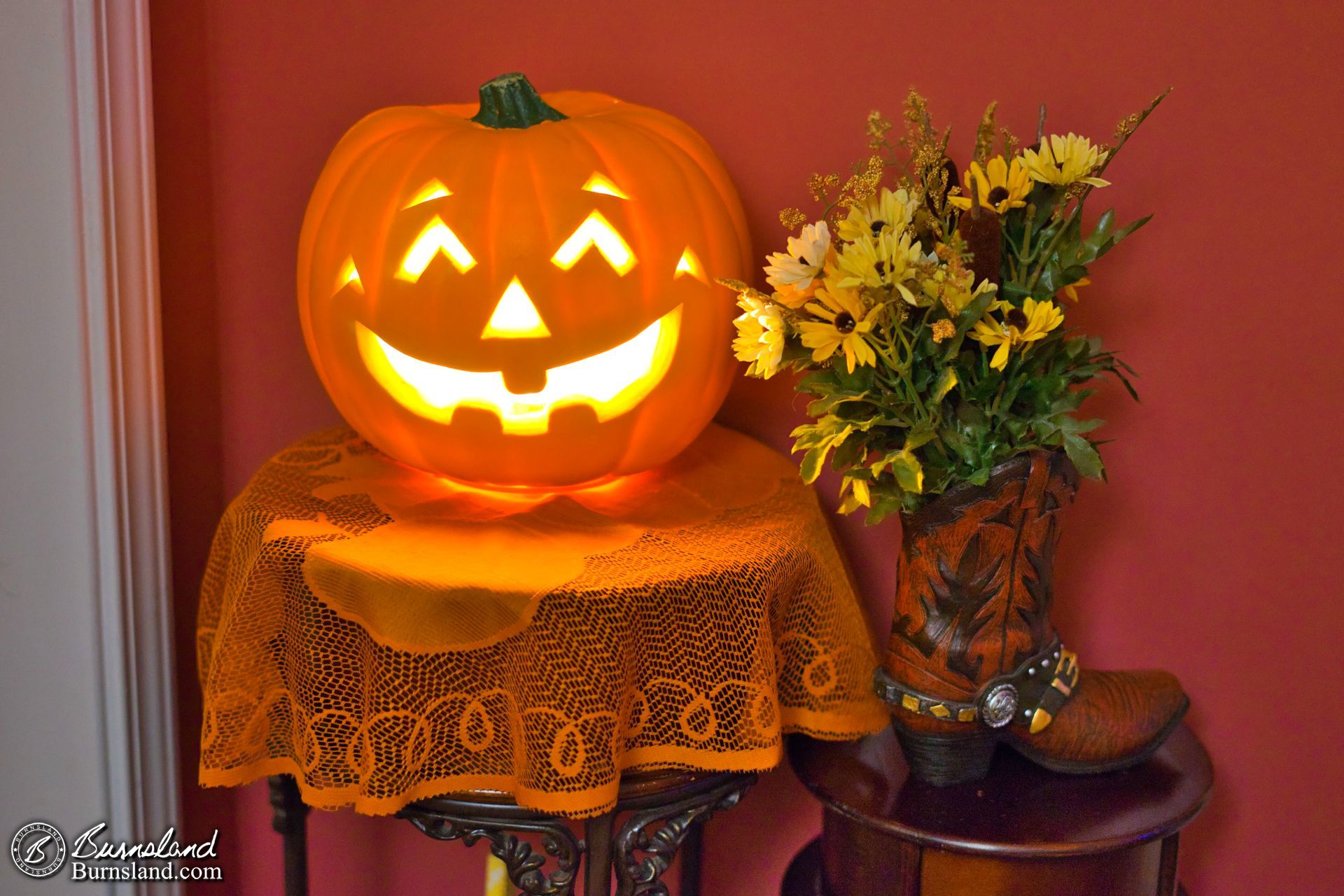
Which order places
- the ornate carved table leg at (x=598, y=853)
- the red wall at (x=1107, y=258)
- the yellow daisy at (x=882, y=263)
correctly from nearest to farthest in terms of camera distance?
the yellow daisy at (x=882, y=263) < the ornate carved table leg at (x=598, y=853) < the red wall at (x=1107, y=258)

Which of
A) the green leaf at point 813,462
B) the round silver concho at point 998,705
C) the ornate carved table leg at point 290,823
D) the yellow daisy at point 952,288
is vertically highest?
the yellow daisy at point 952,288

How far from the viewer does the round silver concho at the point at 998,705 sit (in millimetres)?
934

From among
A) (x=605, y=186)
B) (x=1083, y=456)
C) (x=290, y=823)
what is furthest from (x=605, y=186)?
(x=290, y=823)

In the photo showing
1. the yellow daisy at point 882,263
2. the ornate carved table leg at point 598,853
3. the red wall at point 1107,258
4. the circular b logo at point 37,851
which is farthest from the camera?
the circular b logo at point 37,851

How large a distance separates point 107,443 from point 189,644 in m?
0.29

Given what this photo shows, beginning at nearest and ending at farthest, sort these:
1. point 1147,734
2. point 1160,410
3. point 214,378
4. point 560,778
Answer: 1. point 560,778
2. point 1147,734
3. point 1160,410
4. point 214,378

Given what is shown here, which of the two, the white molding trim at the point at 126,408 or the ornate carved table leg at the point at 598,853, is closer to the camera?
the ornate carved table leg at the point at 598,853

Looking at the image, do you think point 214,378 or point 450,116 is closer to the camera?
point 450,116

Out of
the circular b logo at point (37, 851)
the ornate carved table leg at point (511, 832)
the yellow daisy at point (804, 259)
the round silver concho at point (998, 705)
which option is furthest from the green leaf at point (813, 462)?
the circular b logo at point (37, 851)

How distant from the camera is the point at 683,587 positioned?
0.90m

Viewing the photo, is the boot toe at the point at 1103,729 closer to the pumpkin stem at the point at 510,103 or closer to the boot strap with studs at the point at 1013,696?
the boot strap with studs at the point at 1013,696

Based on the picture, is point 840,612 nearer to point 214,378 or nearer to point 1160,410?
point 1160,410

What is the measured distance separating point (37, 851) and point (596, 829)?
2.44ft

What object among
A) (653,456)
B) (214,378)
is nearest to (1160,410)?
(653,456)
